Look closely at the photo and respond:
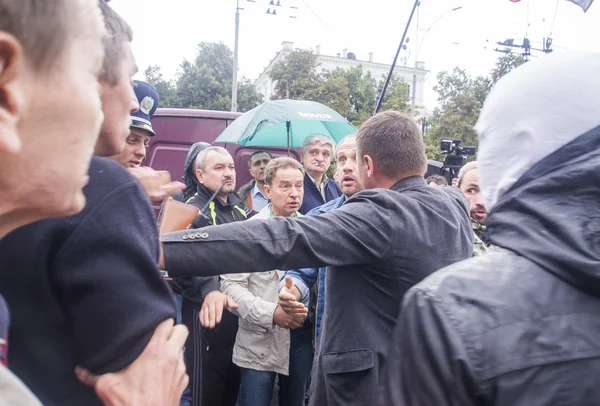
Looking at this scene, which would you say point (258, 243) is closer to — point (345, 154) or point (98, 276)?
point (98, 276)

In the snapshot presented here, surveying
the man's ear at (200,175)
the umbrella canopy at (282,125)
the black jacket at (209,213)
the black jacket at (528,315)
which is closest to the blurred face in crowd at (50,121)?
the black jacket at (528,315)

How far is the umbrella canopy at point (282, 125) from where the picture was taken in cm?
491

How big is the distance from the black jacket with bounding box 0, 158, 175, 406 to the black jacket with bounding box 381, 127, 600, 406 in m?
0.53

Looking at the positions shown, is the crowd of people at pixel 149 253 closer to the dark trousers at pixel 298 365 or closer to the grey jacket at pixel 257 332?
the grey jacket at pixel 257 332

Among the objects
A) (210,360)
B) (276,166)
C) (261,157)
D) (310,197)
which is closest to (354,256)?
(276,166)

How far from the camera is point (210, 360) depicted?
317 centimetres

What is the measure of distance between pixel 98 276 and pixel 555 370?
837mm

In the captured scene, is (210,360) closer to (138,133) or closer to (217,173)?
(217,173)

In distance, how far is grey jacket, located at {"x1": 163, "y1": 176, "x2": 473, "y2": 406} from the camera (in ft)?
5.74

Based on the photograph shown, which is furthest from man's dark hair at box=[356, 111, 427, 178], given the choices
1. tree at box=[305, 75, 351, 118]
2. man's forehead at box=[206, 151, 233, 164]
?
tree at box=[305, 75, 351, 118]

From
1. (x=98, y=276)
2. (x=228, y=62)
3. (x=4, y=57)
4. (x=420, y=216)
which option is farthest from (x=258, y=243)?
(x=228, y=62)

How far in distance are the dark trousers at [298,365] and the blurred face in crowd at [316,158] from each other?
71.6 inches

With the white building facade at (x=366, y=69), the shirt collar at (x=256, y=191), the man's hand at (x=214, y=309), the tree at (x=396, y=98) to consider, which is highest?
the white building facade at (x=366, y=69)

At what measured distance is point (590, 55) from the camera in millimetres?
1031
